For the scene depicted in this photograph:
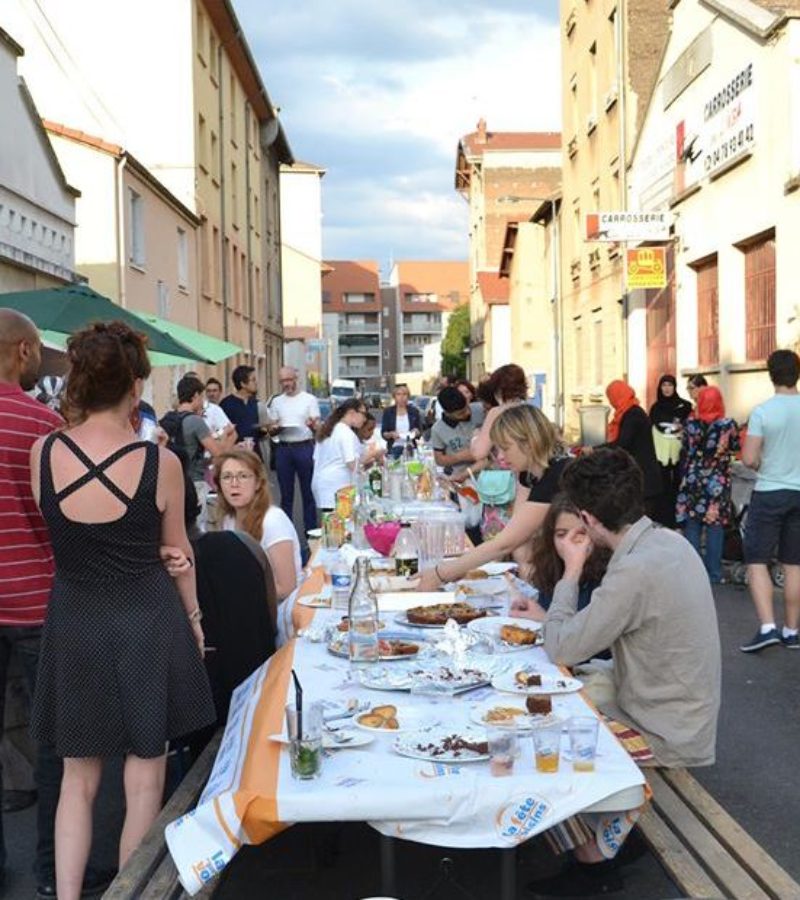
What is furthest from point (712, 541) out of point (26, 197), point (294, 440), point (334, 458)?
point (26, 197)

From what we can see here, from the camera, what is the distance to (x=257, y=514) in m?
5.38

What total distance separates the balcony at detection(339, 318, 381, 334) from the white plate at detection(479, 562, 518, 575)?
108206mm

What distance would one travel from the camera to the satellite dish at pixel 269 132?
128ft

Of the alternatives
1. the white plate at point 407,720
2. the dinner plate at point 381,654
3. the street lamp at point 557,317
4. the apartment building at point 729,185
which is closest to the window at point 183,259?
the street lamp at point 557,317

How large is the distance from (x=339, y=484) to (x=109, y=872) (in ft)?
20.0

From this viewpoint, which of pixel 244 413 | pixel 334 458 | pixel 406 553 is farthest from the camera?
pixel 244 413

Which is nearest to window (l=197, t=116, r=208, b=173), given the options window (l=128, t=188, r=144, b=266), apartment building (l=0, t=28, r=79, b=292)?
window (l=128, t=188, r=144, b=266)

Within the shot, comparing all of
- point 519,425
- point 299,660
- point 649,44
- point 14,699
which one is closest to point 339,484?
point 519,425

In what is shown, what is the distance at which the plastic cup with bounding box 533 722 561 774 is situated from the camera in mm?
2844

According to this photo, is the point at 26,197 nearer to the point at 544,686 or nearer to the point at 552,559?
the point at 552,559

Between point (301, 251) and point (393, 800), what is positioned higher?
point (301, 251)

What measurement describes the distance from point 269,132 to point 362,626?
37539 mm

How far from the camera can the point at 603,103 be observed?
24688 mm

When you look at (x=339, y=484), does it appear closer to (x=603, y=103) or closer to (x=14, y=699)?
(x=14, y=699)
